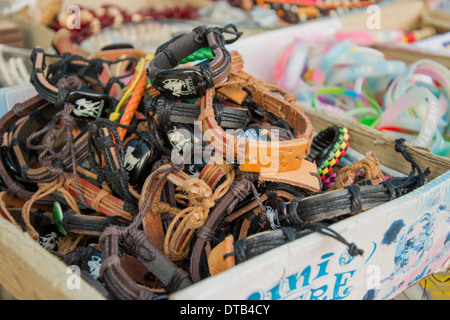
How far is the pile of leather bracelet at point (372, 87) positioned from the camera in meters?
1.27

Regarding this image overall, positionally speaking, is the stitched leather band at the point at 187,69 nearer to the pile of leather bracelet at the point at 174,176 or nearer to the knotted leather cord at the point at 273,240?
the pile of leather bracelet at the point at 174,176

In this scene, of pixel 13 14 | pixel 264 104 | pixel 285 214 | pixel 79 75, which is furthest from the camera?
pixel 13 14

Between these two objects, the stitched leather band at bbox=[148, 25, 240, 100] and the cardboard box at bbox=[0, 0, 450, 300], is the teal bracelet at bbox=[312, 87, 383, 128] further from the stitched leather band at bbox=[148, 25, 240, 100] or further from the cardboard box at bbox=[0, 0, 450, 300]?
the stitched leather band at bbox=[148, 25, 240, 100]

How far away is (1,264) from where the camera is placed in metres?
0.76

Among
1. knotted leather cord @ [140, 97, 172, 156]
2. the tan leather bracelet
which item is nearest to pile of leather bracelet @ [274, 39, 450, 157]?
the tan leather bracelet

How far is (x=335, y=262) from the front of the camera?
71 cm

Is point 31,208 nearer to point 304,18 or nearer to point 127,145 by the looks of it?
point 127,145

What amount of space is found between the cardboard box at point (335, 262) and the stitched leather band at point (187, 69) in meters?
0.38

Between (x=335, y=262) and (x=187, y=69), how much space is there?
0.46 meters

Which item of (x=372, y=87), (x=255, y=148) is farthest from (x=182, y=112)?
(x=372, y=87)

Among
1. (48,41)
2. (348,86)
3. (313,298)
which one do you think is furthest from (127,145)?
(48,41)

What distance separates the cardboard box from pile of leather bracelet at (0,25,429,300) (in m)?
0.03

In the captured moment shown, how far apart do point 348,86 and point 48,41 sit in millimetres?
1570

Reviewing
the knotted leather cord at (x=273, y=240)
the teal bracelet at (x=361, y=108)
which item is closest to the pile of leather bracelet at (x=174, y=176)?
the knotted leather cord at (x=273, y=240)
